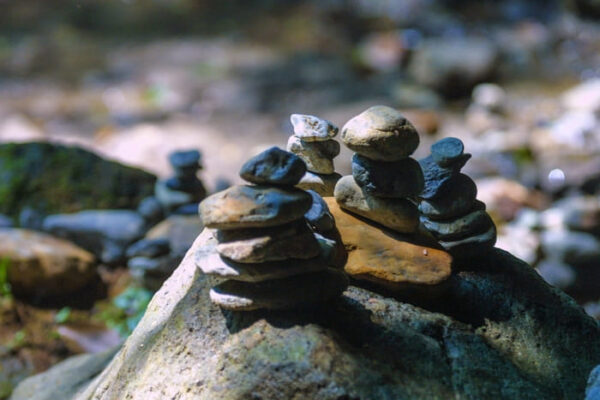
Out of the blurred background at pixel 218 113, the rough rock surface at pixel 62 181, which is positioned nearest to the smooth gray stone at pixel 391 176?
the blurred background at pixel 218 113

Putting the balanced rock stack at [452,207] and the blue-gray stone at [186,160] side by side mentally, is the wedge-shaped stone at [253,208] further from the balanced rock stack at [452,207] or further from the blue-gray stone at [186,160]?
the blue-gray stone at [186,160]

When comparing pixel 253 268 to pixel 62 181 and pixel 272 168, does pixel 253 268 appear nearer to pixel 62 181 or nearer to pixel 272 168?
pixel 272 168

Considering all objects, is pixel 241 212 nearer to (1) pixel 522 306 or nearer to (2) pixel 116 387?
(2) pixel 116 387

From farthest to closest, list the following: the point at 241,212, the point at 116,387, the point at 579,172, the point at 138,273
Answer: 1. the point at 579,172
2. the point at 138,273
3. the point at 116,387
4. the point at 241,212

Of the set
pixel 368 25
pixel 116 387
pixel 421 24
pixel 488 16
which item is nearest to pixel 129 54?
pixel 368 25

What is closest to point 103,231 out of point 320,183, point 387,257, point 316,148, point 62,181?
point 62,181

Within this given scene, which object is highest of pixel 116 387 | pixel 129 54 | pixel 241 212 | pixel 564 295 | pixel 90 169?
pixel 241 212

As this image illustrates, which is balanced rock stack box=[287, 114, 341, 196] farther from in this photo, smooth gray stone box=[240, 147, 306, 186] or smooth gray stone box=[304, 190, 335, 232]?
smooth gray stone box=[240, 147, 306, 186]
